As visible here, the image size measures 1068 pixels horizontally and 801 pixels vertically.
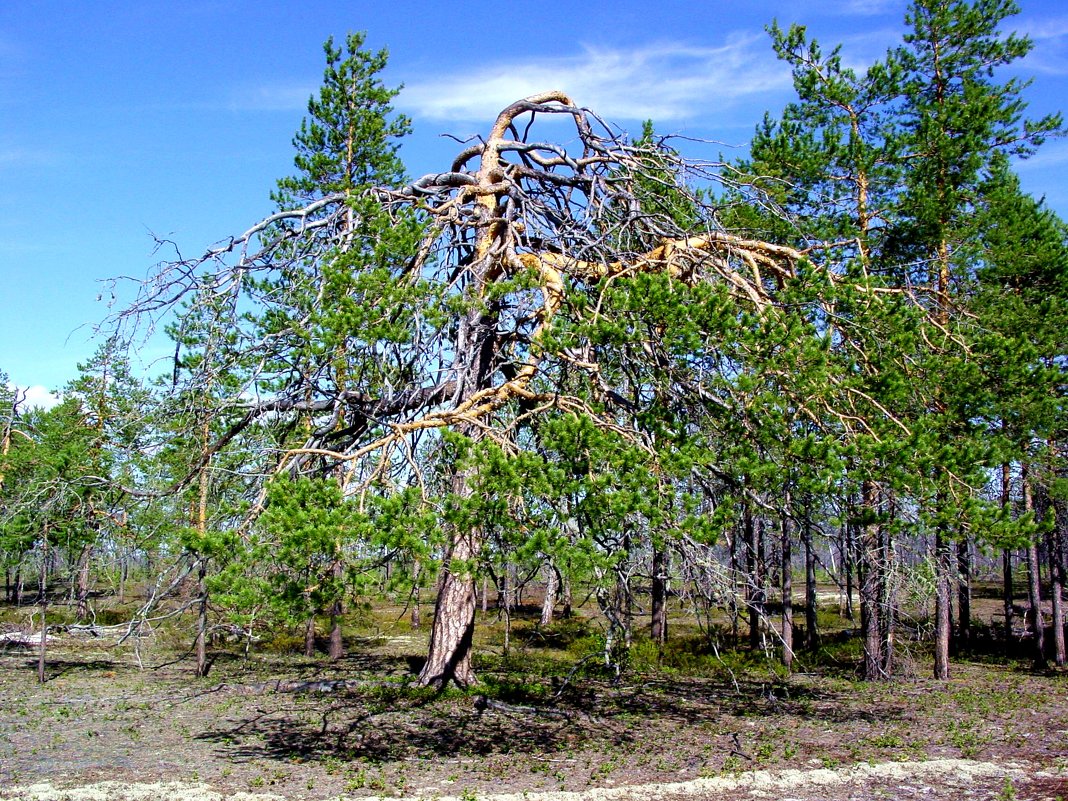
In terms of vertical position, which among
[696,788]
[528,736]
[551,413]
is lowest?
[528,736]

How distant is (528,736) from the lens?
911 centimetres

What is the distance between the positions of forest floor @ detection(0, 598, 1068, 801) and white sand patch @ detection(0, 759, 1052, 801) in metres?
0.03

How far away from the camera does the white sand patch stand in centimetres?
667

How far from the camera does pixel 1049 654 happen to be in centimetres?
1931

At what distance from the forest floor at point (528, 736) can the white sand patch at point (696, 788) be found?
0.03 metres

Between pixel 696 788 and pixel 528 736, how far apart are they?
2583 millimetres

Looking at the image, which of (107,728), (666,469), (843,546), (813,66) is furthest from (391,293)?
(813,66)

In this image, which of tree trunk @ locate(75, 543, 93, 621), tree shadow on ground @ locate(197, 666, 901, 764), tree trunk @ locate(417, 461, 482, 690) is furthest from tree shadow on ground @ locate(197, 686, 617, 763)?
tree trunk @ locate(75, 543, 93, 621)

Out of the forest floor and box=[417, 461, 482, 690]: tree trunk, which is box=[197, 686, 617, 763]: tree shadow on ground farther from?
box=[417, 461, 482, 690]: tree trunk

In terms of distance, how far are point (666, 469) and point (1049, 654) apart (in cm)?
1816

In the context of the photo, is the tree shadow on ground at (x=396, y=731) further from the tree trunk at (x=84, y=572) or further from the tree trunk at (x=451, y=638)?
the tree trunk at (x=84, y=572)

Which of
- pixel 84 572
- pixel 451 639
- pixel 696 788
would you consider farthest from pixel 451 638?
pixel 84 572

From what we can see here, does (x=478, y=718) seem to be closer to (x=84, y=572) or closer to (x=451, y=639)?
(x=451, y=639)

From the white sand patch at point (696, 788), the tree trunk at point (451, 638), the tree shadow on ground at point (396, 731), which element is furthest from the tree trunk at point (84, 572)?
the tree trunk at point (451, 638)
